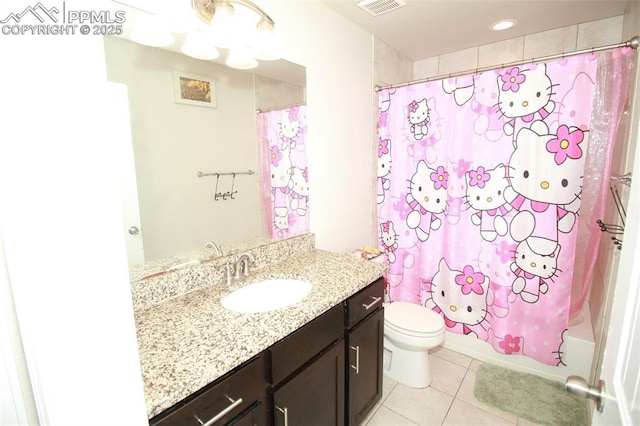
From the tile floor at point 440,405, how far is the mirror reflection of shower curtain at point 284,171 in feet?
3.84

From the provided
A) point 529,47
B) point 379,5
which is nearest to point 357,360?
point 379,5

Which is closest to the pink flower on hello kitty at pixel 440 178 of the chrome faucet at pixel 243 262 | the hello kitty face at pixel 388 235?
the hello kitty face at pixel 388 235

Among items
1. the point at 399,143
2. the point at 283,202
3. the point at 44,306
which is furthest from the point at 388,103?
the point at 44,306

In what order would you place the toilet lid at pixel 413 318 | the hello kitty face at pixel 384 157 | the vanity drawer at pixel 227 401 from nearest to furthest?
the vanity drawer at pixel 227 401, the toilet lid at pixel 413 318, the hello kitty face at pixel 384 157

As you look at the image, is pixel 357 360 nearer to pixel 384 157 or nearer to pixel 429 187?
pixel 429 187

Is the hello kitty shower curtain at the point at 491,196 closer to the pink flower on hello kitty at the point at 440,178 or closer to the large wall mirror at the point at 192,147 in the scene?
the pink flower on hello kitty at the point at 440,178

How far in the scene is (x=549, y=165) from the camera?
1680mm

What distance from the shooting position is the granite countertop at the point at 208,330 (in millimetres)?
750

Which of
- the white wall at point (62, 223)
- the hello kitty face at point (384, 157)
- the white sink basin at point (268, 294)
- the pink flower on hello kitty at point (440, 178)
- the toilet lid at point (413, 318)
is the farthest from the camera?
the hello kitty face at point (384, 157)

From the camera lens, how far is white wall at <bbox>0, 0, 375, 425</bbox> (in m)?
0.35

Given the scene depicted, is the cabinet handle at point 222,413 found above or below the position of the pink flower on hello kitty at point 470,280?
above

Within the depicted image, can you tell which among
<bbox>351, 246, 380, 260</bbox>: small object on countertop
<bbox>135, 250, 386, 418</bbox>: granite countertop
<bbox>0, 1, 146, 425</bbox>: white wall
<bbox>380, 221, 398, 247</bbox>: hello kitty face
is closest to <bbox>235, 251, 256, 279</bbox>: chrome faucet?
<bbox>135, 250, 386, 418</bbox>: granite countertop

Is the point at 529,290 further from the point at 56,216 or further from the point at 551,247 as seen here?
the point at 56,216

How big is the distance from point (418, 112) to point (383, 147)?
1.17 feet
